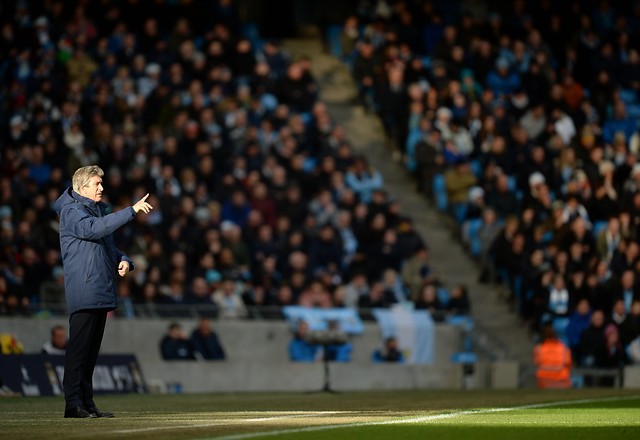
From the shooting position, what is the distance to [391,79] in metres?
31.5

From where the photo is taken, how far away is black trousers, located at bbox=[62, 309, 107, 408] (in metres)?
12.9

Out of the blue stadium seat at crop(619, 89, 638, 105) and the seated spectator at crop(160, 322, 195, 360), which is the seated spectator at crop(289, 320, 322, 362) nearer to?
the seated spectator at crop(160, 322, 195, 360)

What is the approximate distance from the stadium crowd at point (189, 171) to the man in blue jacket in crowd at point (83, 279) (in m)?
9.13

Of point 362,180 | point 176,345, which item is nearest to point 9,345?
point 176,345

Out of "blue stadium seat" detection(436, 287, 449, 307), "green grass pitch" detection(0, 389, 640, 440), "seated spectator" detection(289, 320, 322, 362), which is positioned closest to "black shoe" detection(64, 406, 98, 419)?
"green grass pitch" detection(0, 389, 640, 440)

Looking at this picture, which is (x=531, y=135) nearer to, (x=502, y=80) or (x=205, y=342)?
(x=502, y=80)

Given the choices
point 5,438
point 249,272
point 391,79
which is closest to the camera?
point 5,438

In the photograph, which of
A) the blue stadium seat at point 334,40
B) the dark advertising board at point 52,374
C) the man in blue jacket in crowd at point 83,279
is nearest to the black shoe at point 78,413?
the man in blue jacket in crowd at point 83,279

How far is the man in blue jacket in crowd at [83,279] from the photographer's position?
12.8 metres

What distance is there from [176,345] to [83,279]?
10.2 metres

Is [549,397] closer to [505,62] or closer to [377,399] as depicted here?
[377,399]

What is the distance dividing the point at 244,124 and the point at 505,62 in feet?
24.2

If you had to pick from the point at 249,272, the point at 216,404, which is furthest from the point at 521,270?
the point at 216,404

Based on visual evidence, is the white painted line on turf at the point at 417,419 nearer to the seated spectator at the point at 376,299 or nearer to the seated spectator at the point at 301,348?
the seated spectator at the point at 301,348
